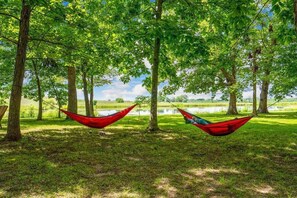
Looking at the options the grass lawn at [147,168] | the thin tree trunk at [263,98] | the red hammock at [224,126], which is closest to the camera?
the grass lawn at [147,168]

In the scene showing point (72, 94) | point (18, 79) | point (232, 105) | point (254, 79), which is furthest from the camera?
point (232, 105)

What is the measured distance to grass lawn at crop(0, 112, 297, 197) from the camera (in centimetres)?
352

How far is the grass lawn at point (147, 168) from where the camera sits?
11.5ft

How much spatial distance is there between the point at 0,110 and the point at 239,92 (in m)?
17.2

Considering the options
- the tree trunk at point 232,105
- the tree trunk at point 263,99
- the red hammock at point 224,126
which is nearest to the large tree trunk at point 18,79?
the red hammock at point 224,126

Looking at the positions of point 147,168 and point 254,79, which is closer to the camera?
point 147,168

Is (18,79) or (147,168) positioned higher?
(18,79)

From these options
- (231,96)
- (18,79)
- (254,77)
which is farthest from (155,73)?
(231,96)

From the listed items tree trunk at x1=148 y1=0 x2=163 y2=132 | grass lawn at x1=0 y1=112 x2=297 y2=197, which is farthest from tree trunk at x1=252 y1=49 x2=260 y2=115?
tree trunk at x1=148 y1=0 x2=163 y2=132

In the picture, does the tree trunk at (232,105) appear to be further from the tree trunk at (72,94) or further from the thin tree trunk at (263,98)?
the tree trunk at (72,94)

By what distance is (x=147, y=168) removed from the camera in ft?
15.4

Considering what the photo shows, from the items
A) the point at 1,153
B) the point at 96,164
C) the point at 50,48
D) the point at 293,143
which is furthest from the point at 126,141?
the point at 50,48

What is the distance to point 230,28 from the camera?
23.0 ft

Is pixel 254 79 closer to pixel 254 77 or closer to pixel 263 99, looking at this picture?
pixel 254 77
